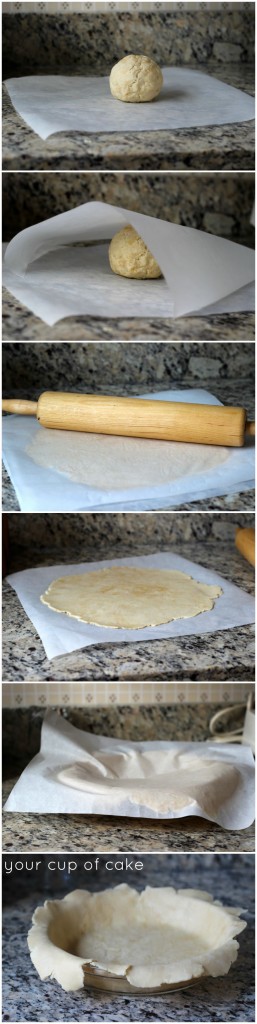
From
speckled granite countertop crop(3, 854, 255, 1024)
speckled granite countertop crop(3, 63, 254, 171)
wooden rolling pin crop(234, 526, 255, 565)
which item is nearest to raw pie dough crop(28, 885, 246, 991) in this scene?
speckled granite countertop crop(3, 854, 255, 1024)

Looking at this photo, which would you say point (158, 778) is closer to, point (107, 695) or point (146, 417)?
point (107, 695)

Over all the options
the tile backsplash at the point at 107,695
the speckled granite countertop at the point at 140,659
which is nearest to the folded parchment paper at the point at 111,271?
the speckled granite countertop at the point at 140,659

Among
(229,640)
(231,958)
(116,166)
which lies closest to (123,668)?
(229,640)

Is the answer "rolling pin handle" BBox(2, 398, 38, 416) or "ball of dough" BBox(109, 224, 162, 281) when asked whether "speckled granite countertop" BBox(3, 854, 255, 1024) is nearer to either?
"rolling pin handle" BBox(2, 398, 38, 416)

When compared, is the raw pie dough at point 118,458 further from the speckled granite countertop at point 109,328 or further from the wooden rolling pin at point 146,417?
the speckled granite countertop at point 109,328

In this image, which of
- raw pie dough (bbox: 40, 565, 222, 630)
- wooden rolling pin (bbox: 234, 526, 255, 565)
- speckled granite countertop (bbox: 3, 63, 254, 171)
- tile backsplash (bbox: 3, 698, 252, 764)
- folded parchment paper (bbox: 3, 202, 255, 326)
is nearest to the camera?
speckled granite countertop (bbox: 3, 63, 254, 171)

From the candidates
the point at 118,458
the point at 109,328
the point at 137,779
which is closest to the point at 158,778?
the point at 137,779
